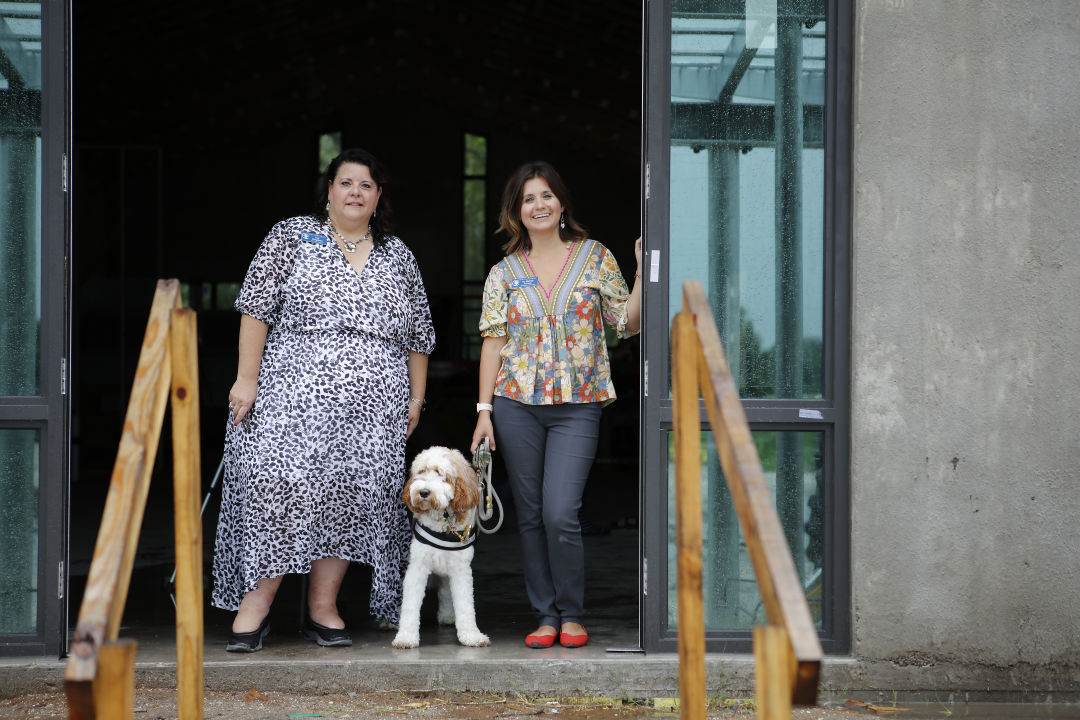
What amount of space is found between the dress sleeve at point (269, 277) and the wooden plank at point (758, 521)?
202cm

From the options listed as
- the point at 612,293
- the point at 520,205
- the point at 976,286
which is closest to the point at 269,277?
the point at 520,205

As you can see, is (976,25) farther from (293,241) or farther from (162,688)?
(162,688)

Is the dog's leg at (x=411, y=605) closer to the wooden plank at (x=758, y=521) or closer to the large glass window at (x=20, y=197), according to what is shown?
the large glass window at (x=20, y=197)

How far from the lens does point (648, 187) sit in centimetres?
422

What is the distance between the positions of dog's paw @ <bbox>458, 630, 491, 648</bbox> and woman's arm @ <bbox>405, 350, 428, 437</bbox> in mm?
850

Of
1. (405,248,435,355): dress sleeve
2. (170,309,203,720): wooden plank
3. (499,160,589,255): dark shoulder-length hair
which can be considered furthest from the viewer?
(405,248,435,355): dress sleeve

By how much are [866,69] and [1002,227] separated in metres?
0.77

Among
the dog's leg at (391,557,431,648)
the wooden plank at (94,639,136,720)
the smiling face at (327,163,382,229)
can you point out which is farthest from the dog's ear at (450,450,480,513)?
the wooden plank at (94,639,136,720)

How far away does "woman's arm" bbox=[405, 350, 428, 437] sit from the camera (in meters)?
4.67

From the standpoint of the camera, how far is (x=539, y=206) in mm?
4426

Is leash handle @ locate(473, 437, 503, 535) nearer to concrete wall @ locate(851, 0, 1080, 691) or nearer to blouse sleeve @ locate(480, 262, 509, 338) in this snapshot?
blouse sleeve @ locate(480, 262, 509, 338)

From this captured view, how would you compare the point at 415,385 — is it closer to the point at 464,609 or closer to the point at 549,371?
the point at 549,371

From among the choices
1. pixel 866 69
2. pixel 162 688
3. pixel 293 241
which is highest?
pixel 866 69

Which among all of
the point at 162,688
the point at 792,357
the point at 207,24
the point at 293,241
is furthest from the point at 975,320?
the point at 207,24
